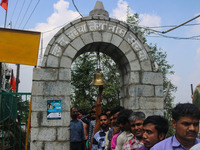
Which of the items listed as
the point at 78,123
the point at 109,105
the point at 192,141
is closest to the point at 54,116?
the point at 78,123

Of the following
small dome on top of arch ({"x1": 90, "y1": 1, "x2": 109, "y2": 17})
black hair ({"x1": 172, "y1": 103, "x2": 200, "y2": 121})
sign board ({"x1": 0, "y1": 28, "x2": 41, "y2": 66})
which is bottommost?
black hair ({"x1": 172, "y1": 103, "x2": 200, "y2": 121})

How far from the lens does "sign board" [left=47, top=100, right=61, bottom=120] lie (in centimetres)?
502

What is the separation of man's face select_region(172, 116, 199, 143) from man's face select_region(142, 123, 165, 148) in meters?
0.47

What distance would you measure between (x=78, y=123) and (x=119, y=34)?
263 cm

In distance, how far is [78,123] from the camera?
5.75m

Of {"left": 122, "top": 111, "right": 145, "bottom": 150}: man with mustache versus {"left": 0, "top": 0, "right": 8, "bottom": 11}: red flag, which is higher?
{"left": 0, "top": 0, "right": 8, "bottom": 11}: red flag

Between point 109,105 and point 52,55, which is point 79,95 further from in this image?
point 52,55

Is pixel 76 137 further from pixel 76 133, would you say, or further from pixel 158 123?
pixel 158 123

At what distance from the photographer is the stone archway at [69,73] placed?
4996 mm

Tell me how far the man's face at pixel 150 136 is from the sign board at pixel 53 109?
10.1 ft

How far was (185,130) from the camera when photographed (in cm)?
184

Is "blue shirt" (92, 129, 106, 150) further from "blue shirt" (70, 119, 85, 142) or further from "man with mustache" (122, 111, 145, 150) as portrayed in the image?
"blue shirt" (70, 119, 85, 142)

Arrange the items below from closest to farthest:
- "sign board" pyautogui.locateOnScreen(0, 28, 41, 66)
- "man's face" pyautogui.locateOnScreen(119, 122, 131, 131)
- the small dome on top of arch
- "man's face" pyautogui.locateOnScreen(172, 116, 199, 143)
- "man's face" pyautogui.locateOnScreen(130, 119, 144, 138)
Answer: "man's face" pyautogui.locateOnScreen(172, 116, 199, 143) < "man's face" pyautogui.locateOnScreen(130, 119, 144, 138) < "man's face" pyautogui.locateOnScreen(119, 122, 131, 131) < "sign board" pyautogui.locateOnScreen(0, 28, 41, 66) < the small dome on top of arch

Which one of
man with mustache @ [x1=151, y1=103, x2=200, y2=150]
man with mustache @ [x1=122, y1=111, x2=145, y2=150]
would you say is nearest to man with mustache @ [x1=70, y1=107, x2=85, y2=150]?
man with mustache @ [x1=122, y1=111, x2=145, y2=150]
